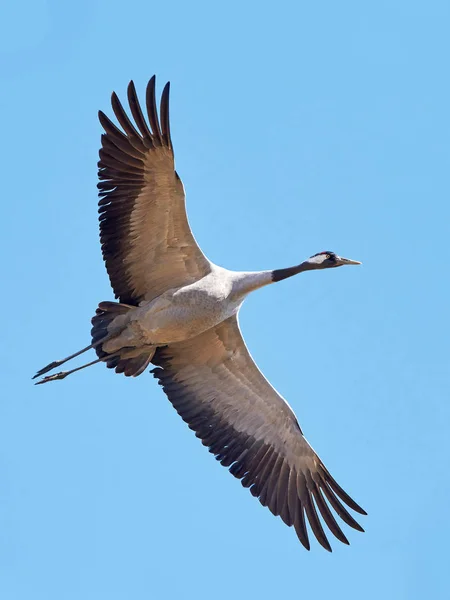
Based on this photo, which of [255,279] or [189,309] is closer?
[189,309]

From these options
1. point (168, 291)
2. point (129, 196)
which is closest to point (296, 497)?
point (168, 291)

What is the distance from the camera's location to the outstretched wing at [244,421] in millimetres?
16188

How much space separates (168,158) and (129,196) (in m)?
0.67

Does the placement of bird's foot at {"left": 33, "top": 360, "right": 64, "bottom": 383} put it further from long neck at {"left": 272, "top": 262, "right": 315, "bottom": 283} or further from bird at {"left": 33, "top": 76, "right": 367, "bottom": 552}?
long neck at {"left": 272, "top": 262, "right": 315, "bottom": 283}

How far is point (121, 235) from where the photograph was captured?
1557 cm

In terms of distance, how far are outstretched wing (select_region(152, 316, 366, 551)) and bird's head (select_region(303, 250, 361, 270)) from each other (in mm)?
1223

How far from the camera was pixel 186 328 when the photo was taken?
51.3ft

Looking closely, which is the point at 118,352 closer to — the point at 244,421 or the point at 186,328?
the point at 186,328

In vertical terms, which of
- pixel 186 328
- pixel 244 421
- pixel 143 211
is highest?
pixel 143 211

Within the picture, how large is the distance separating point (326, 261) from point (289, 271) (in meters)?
0.72

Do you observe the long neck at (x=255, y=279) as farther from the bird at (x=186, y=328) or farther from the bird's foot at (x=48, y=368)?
the bird's foot at (x=48, y=368)

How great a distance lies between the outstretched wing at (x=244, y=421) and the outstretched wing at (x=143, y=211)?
0.91m

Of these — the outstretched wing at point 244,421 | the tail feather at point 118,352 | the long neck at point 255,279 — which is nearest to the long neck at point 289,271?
the long neck at point 255,279

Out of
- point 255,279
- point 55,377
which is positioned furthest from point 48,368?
point 255,279
